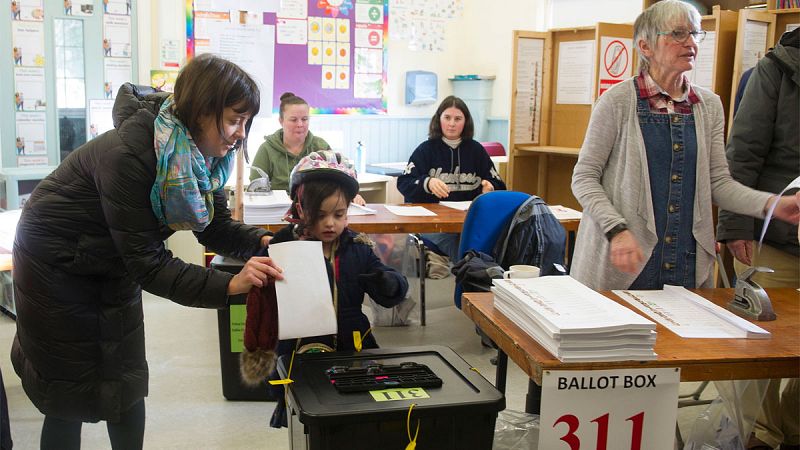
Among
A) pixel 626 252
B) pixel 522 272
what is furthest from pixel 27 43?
pixel 626 252

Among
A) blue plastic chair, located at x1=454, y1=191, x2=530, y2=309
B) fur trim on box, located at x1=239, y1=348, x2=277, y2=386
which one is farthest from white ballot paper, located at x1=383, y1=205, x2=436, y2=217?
fur trim on box, located at x1=239, y1=348, x2=277, y2=386

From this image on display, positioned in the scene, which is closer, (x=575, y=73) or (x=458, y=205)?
(x=458, y=205)

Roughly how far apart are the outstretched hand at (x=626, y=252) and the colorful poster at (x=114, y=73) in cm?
415

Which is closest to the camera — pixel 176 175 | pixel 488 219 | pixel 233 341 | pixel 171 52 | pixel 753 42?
pixel 176 175

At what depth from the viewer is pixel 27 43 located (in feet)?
16.0

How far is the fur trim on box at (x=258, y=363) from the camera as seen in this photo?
1.91m

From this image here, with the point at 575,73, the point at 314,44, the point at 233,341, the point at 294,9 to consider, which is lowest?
the point at 233,341

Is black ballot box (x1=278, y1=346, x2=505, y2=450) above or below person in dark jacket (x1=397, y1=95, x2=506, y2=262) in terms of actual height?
below

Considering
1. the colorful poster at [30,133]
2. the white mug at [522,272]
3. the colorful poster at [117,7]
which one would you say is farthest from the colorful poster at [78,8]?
the white mug at [522,272]

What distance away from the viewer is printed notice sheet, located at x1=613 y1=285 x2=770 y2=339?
Answer: 1677mm

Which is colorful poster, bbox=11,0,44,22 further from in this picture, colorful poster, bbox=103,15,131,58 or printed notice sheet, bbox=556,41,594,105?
printed notice sheet, bbox=556,41,594,105

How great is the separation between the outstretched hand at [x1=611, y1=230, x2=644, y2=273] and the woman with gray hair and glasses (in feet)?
0.19

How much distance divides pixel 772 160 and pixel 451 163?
212cm

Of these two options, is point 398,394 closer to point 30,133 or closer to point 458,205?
point 458,205
